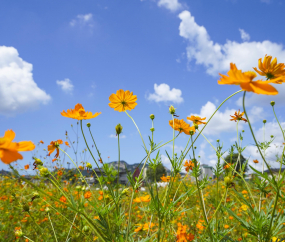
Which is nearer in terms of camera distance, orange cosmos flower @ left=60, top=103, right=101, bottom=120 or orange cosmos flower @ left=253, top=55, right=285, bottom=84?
orange cosmos flower @ left=253, top=55, right=285, bottom=84

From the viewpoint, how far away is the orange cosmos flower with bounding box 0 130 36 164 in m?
0.57

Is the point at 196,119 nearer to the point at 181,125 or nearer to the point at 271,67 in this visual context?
the point at 181,125

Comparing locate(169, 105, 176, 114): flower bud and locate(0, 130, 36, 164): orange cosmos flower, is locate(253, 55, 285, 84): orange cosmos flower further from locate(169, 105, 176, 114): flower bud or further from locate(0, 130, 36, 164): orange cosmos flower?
locate(0, 130, 36, 164): orange cosmos flower

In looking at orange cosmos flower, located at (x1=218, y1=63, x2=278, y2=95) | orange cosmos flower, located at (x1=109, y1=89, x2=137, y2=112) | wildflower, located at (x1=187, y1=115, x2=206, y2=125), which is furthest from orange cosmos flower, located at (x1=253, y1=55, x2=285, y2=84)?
orange cosmos flower, located at (x1=109, y1=89, x2=137, y2=112)

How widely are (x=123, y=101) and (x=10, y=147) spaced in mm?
938

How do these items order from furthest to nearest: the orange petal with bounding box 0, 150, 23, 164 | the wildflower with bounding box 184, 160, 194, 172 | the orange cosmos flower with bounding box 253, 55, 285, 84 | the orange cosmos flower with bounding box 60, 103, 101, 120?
Result: the wildflower with bounding box 184, 160, 194, 172, the orange cosmos flower with bounding box 60, 103, 101, 120, the orange cosmos flower with bounding box 253, 55, 285, 84, the orange petal with bounding box 0, 150, 23, 164

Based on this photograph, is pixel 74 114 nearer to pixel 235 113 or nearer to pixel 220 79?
pixel 220 79

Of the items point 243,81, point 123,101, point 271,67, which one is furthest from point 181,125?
point 243,81

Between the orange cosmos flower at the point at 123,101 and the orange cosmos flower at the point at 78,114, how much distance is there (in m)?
0.29

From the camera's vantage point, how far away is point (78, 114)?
1.17 metres

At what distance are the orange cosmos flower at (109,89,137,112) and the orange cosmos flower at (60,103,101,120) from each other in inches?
11.4

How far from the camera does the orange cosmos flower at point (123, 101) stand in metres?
1.44

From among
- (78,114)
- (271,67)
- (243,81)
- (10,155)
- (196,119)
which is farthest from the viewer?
(196,119)

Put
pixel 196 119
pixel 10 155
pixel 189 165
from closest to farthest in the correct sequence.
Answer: pixel 10 155
pixel 196 119
pixel 189 165
